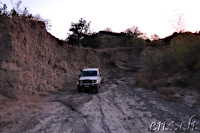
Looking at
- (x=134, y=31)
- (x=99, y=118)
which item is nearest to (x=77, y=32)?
(x=134, y=31)

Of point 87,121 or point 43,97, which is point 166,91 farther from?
point 43,97

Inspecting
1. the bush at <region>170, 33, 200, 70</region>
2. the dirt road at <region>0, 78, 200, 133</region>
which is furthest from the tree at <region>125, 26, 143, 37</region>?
the dirt road at <region>0, 78, 200, 133</region>

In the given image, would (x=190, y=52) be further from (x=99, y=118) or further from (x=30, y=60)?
(x=30, y=60)

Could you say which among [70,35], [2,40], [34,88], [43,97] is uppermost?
[70,35]

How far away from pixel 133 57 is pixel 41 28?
18.6 metres

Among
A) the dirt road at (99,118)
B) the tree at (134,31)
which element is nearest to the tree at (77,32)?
the tree at (134,31)

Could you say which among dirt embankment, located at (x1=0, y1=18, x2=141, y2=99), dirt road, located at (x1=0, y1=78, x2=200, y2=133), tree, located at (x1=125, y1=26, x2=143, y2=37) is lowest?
dirt road, located at (x1=0, y1=78, x2=200, y2=133)

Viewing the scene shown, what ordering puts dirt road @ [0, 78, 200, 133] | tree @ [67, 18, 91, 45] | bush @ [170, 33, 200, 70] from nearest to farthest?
dirt road @ [0, 78, 200, 133], bush @ [170, 33, 200, 70], tree @ [67, 18, 91, 45]

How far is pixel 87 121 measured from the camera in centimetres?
608

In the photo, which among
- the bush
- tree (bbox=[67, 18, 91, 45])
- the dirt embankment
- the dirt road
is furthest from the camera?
tree (bbox=[67, 18, 91, 45])

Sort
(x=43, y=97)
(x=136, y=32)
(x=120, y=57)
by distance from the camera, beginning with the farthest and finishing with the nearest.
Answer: (x=136, y=32)
(x=120, y=57)
(x=43, y=97)

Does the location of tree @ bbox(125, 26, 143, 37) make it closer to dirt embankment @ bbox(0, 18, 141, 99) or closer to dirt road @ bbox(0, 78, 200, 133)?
dirt embankment @ bbox(0, 18, 141, 99)

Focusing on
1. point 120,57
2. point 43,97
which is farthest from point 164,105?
point 120,57

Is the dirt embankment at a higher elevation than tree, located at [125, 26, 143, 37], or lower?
lower
